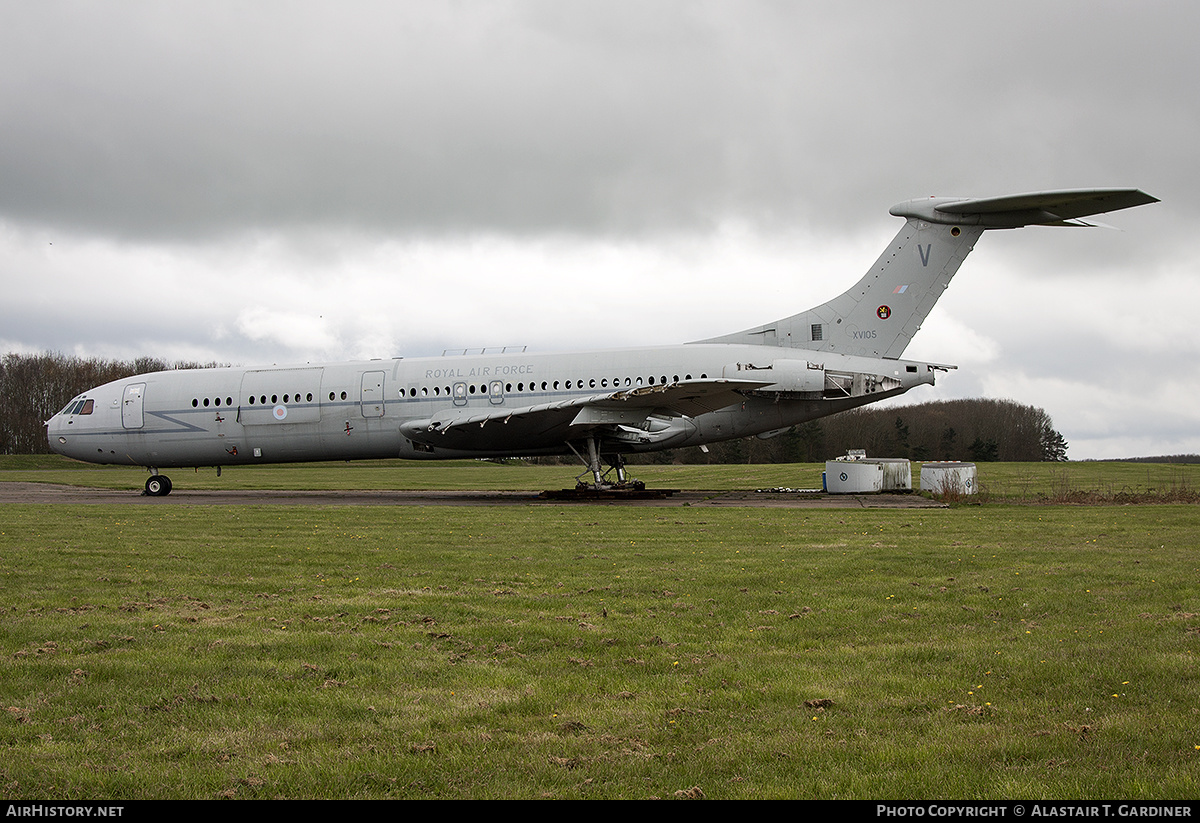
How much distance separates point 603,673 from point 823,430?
82716mm

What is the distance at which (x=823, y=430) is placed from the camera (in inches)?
3383

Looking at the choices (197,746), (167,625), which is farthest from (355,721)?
(167,625)

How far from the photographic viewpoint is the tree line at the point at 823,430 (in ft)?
262

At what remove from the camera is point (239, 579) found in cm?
1015

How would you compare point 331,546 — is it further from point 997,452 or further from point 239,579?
point 997,452

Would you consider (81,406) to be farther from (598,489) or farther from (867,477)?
(867,477)

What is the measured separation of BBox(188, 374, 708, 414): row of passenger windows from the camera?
2567 cm

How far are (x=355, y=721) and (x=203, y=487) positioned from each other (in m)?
31.7

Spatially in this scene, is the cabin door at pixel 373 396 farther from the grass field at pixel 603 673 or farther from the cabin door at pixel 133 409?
the grass field at pixel 603 673

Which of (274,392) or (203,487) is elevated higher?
(274,392)

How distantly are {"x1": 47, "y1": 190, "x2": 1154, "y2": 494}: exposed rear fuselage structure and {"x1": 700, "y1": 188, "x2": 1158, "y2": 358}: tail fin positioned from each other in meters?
0.04

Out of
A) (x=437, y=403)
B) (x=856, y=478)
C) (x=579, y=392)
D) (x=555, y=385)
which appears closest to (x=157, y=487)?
(x=437, y=403)

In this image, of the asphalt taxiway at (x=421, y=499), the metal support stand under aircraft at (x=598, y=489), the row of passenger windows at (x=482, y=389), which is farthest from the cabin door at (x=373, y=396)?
the metal support stand under aircraft at (x=598, y=489)
